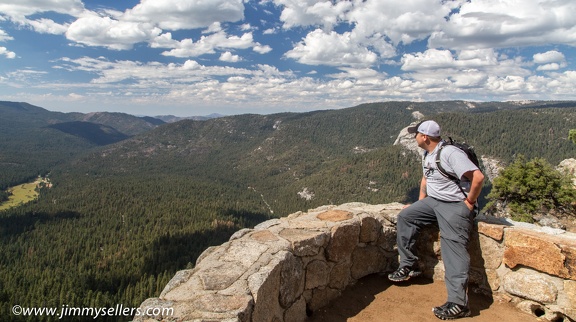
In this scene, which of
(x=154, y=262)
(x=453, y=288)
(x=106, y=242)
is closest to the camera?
(x=453, y=288)

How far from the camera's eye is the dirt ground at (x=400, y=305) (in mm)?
5590

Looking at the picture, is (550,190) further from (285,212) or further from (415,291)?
(285,212)

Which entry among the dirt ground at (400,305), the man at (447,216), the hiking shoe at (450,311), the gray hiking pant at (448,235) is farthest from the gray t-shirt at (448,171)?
the dirt ground at (400,305)

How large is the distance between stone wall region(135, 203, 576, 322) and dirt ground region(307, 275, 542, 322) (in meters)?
0.19

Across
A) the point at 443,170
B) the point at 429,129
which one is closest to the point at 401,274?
the point at 443,170

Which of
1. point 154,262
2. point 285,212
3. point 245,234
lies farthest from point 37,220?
point 245,234

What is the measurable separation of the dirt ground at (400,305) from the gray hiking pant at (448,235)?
0.54 metres

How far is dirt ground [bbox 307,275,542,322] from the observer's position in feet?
18.3

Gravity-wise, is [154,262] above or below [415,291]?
below

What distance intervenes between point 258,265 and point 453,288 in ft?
11.4

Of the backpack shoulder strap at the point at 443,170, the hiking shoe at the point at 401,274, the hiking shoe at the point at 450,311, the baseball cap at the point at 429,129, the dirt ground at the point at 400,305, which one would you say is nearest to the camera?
the hiking shoe at the point at 450,311

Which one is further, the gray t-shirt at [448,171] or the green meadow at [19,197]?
the green meadow at [19,197]

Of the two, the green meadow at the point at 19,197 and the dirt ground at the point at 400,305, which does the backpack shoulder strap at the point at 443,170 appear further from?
the green meadow at the point at 19,197

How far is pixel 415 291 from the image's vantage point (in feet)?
20.8
